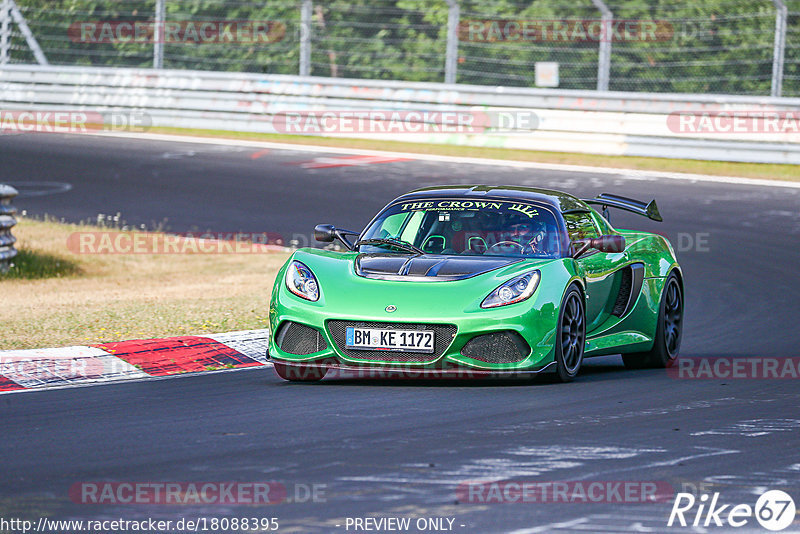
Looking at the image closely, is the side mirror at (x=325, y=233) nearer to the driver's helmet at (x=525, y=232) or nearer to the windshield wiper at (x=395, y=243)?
the windshield wiper at (x=395, y=243)

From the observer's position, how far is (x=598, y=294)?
878 centimetres

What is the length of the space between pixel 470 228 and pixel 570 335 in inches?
40.9

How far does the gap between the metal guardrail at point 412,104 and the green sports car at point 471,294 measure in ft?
37.6

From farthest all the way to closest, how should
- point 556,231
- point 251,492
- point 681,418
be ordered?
point 556,231, point 681,418, point 251,492

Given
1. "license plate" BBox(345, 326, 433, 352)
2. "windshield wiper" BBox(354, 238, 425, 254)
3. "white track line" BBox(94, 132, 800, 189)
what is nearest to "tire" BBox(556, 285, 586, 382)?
"license plate" BBox(345, 326, 433, 352)

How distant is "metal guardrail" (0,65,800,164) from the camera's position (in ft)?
67.4

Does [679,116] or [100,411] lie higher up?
[679,116]

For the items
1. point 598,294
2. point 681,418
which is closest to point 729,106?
point 598,294

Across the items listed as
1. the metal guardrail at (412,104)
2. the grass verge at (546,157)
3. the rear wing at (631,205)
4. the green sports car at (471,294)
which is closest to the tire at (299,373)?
the green sports car at (471,294)

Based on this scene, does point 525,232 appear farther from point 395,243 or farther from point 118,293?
point 118,293

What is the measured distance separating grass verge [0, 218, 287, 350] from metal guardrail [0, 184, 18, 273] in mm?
161

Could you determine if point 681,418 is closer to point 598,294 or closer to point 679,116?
point 598,294

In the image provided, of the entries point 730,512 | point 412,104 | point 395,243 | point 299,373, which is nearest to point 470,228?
point 395,243

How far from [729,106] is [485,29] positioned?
6.22m
